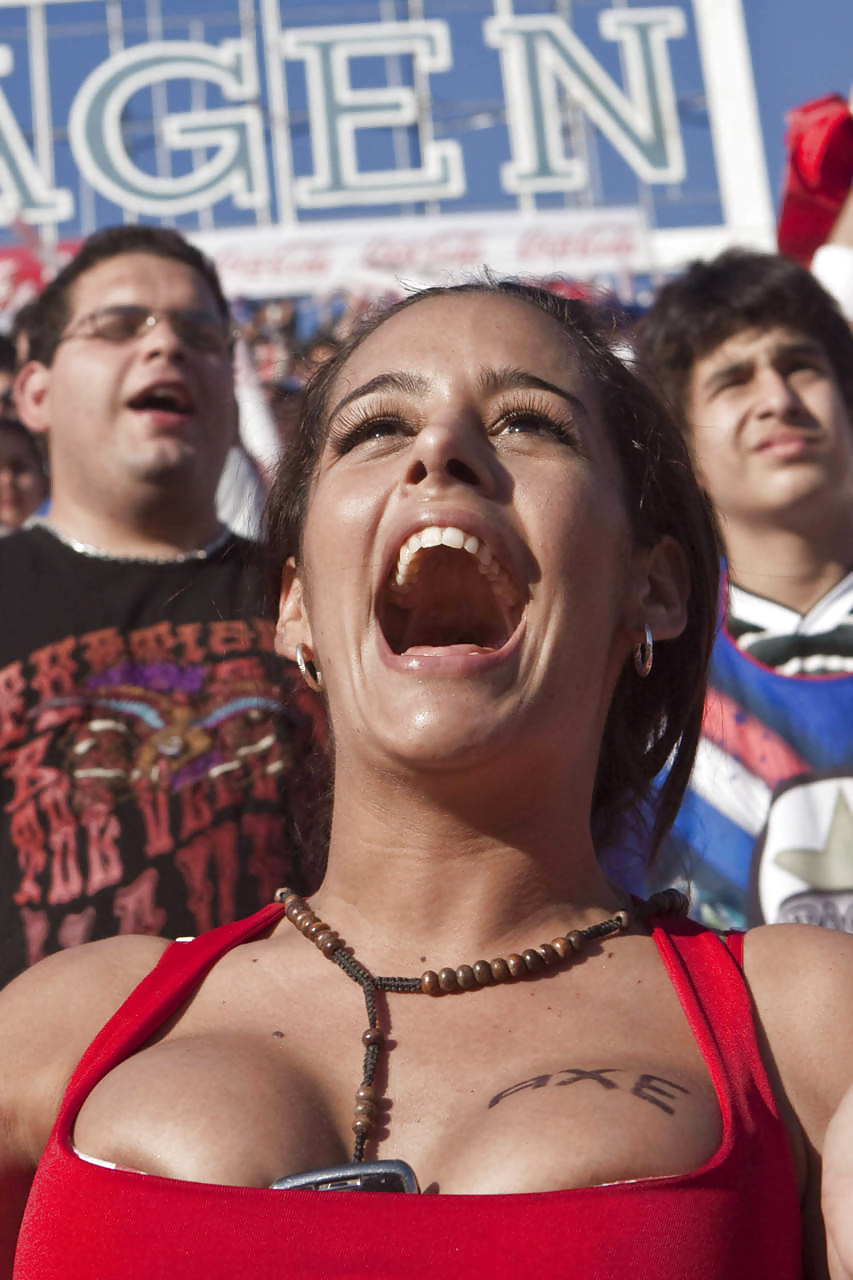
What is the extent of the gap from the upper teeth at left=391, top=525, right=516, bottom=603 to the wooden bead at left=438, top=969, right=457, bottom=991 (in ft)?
1.51

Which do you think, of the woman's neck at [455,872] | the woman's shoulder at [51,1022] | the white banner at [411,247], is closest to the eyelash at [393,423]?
the woman's neck at [455,872]

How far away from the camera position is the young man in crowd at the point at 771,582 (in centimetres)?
269

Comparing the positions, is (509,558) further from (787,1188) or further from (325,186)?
(325,186)

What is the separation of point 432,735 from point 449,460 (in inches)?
13.6

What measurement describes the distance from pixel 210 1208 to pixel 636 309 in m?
3.13

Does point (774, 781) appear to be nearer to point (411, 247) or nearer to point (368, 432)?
point (368, 432)

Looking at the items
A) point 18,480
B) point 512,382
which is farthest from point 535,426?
point 18,480

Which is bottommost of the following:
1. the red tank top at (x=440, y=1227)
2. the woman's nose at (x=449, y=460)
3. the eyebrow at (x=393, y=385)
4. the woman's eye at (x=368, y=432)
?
the red tank top at (x=440, y=1227)

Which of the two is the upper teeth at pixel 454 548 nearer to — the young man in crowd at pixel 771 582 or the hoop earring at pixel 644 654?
the hoop earring at pixel 644 654

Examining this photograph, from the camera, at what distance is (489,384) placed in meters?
1.93

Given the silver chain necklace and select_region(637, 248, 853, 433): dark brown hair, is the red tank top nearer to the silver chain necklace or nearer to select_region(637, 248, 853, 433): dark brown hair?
the silver chain necklace

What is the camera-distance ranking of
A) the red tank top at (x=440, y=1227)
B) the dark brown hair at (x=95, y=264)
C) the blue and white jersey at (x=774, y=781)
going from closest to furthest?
the red tank top at (x=440, y=1227) < the blue and white jersey at (x=774, y=781) < the dark brown hair at (x=95, y=264)

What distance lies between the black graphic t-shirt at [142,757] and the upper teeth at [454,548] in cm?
73

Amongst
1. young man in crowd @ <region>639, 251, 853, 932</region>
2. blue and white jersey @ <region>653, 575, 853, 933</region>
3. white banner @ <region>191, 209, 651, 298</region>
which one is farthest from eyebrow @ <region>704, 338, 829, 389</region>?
white banner @ <region>191, 209, 651, 298</region>
